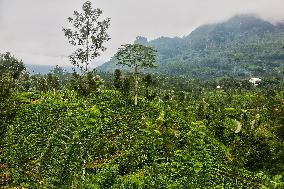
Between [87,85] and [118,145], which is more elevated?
[87,85]

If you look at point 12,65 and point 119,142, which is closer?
point 119,142

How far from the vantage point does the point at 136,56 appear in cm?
5088

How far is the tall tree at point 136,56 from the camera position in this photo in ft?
164

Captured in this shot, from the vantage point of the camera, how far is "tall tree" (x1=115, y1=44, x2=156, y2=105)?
50094mm

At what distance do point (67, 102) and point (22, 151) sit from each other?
12183 millimetres

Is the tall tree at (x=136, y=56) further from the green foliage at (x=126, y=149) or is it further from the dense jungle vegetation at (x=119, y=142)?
the green foliage at (x=126, y=149)

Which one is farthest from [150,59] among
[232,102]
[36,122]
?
[232,102]

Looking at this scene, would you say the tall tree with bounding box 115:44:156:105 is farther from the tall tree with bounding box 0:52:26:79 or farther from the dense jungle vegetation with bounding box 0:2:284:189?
the tall tree with bounding box 0:52:26:79

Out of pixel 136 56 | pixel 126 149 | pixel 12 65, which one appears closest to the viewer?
pixel 126 149

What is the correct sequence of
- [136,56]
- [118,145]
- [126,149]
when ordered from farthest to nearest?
[136,56] < [118,145] < [126,149]

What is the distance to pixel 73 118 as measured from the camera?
12625 mm

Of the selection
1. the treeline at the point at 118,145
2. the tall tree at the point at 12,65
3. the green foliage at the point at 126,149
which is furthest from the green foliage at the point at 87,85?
the tall tree at the point at 12,65

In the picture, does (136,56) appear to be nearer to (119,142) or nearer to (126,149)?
(119,142)

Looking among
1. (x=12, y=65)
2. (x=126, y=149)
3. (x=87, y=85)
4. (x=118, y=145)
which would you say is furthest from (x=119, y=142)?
(x=12, y=65)
